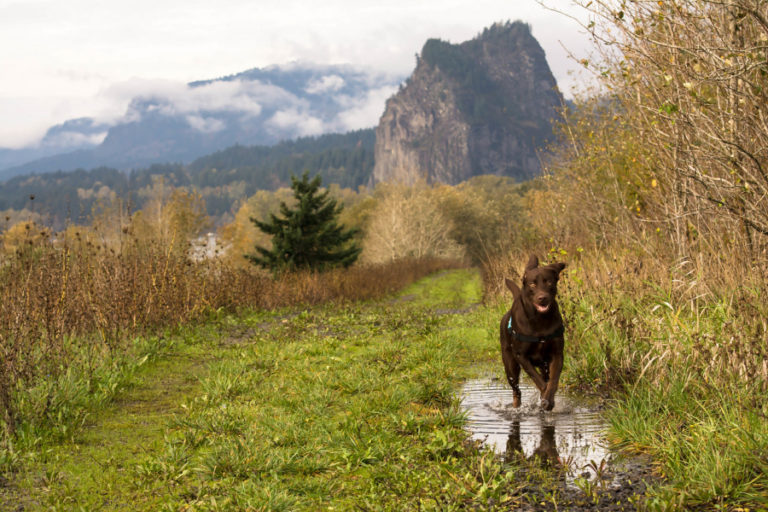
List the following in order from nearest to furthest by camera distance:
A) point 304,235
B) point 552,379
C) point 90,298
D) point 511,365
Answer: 1. point 552,379
2. point 511,365
3. point 90,298
4. point 304,235

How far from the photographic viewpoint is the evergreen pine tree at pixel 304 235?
2831 centimetres

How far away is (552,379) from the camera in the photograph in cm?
627

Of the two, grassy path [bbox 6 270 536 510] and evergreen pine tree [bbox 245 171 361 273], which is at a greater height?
evergreen pine tree [bbox 245 171 361 273]

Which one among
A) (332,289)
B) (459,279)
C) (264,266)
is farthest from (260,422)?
(459,279)

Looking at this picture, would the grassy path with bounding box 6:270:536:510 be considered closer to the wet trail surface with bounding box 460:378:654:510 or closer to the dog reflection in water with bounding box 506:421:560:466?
the wet trail surface with bounding box 460:378:654:510

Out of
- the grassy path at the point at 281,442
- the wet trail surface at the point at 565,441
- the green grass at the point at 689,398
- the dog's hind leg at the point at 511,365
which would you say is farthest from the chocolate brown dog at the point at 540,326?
the grassy path at the point at 281,442

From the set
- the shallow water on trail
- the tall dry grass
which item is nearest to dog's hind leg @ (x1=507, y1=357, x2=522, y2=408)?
the shallow water on trail

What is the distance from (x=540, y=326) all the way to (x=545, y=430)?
1.03m

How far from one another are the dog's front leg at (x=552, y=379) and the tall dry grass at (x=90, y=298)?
5215mm

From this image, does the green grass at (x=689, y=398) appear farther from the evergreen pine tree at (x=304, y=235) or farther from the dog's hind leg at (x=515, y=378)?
the evergreen pine tree at (x=304, y=235)

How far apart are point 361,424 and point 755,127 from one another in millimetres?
5397

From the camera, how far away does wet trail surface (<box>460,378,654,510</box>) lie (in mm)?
4434

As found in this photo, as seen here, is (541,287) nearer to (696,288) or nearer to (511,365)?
(511,365)

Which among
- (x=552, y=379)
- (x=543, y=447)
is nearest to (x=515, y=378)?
(x=552, y=379)
